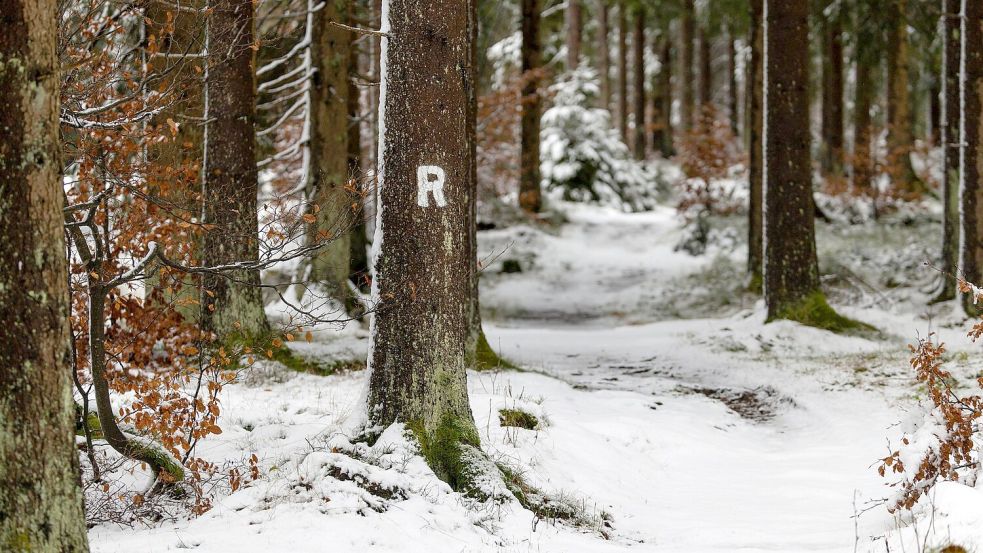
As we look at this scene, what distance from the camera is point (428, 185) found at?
Result: 5422 mm

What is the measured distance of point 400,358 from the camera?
5457 millimetres

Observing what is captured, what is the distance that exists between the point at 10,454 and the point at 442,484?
2590 mm

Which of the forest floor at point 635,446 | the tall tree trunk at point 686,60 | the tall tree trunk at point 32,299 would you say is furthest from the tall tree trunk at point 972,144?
the tall tree trunk at point 686,60

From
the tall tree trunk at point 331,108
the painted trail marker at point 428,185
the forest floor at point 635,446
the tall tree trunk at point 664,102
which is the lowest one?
the forest floor at point 635,446

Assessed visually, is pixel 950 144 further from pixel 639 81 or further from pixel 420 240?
pixel 639 81

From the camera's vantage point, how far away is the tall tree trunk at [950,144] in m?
12.6

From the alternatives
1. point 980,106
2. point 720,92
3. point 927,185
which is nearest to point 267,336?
point 980,106

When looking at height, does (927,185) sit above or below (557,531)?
above

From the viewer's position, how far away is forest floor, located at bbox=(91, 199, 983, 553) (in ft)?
15.7

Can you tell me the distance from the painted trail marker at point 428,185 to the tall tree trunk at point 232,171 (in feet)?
10.5

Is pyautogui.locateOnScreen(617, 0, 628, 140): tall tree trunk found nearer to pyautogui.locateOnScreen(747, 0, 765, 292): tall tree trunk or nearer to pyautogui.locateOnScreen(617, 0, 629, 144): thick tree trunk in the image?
pyautogui.locateOnScreen(617, 0, 629, 144): thick tree trunk

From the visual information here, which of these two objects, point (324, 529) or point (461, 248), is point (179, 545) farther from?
point (461, 248)

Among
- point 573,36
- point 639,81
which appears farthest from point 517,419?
point 639,81

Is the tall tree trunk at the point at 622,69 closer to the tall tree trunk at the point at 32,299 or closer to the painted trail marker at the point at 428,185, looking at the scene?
the painted trail marker at the point at 428,185
